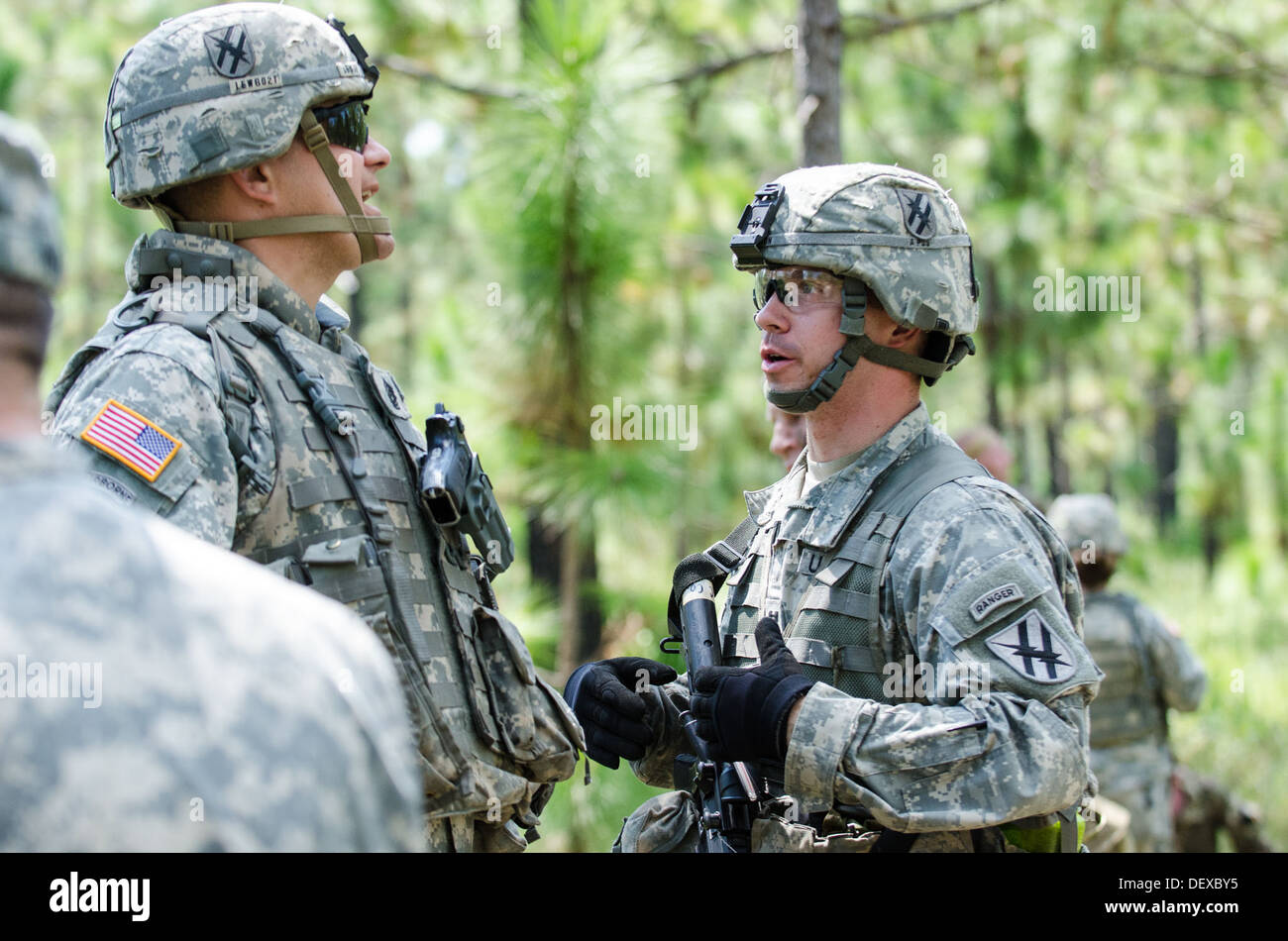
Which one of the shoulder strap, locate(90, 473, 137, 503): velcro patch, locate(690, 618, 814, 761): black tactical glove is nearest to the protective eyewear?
locate(690, 618, 814, 761): black tactical glove

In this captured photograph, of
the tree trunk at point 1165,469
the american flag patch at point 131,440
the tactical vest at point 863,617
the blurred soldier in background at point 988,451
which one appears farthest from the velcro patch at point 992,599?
the tree trunk at point 1165,469

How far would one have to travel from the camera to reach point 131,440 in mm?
2373

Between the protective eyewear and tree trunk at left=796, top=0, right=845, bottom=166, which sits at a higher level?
tree trunk at left=796, top=0, right=845, bottom=166

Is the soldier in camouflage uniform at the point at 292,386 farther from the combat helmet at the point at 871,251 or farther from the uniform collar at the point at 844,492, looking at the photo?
the combat helmet at the point at 871,251

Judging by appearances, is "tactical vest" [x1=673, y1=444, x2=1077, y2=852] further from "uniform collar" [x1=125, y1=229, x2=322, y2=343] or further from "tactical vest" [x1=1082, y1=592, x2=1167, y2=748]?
"tactical vest" [x1=1082, y1=592, x2=1167, y2=748]

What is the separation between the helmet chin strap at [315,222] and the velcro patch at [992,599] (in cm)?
159

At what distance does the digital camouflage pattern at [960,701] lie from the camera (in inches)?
99.7

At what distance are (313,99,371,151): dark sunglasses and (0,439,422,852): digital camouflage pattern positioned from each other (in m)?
1.93

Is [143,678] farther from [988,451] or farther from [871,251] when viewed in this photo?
[988,451]

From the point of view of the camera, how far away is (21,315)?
121 centimetres

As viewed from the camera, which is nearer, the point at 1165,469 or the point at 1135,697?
the point at 1135,697

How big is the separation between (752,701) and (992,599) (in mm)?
529

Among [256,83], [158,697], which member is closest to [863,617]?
[256,83]

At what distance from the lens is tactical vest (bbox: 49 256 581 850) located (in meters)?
2.59
